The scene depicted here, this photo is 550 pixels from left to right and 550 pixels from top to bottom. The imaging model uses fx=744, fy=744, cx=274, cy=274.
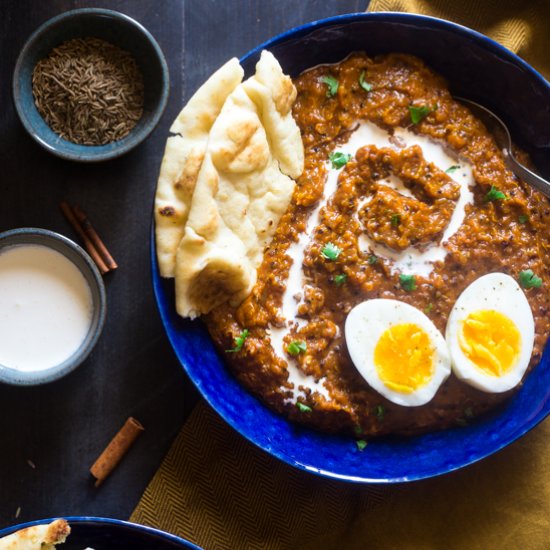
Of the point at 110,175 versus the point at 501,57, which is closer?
the point at 501,57

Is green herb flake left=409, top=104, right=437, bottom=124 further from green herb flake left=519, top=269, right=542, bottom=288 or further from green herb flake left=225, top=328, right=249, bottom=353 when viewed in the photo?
green herb flake left=225, top=328, right=249, bottom=353

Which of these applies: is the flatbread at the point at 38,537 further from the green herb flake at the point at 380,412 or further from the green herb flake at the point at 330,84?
the green herb flake at the point at 330,84

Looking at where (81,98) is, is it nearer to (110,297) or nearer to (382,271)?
(110,297)

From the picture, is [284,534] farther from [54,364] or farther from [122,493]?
[54,364]

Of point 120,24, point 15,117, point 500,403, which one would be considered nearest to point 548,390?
point 500,403

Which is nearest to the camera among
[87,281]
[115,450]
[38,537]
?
[38,537]

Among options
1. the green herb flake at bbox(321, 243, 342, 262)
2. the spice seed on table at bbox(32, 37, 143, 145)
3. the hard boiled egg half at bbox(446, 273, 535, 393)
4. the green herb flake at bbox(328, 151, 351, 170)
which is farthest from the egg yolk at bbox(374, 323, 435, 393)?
the spice seed on table at bbox(32, 37, 143, 145)

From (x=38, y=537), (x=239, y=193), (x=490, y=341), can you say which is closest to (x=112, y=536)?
(x=38, y=537)
